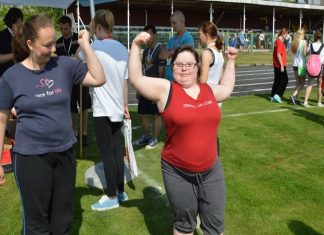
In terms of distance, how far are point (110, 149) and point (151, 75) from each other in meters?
2.58

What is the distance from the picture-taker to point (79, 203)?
489 cm

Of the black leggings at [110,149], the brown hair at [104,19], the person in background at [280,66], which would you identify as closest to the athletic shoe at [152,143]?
the black leggings at [110,149]

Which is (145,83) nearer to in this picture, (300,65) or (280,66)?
(300,65)

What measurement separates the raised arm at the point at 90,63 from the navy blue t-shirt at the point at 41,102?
92 mm

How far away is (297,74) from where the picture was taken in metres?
10.8

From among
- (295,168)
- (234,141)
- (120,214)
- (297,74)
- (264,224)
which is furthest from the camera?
(297,74)

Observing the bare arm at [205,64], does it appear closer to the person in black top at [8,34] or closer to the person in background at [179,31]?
the person in background at [179,31]

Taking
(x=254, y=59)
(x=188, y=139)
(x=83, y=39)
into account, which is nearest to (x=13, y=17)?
(x=83, y=39)

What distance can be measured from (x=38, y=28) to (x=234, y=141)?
201 inches

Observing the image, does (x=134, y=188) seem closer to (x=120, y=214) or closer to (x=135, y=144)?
(x=120, y=214)

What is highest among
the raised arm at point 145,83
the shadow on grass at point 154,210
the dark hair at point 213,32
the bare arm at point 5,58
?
the dark hair at point 213,32

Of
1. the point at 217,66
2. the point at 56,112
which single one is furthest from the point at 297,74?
the point at 56,112

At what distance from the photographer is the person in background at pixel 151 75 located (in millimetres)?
6777

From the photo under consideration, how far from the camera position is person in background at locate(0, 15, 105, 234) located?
2.93m
